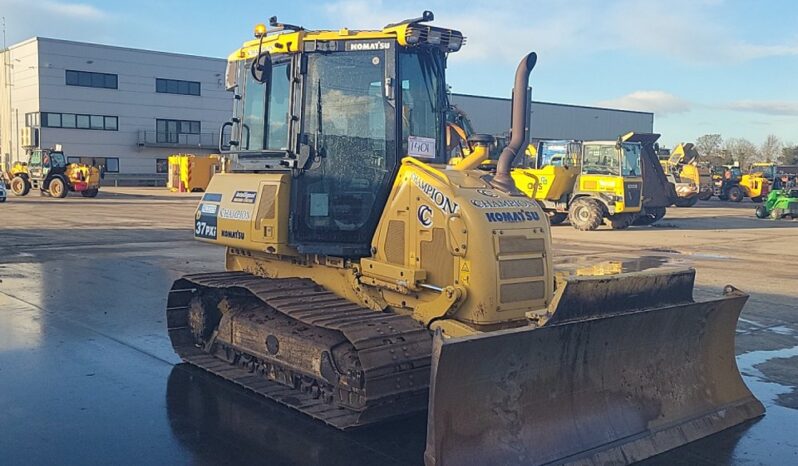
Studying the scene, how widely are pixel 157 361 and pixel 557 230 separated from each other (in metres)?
18.7

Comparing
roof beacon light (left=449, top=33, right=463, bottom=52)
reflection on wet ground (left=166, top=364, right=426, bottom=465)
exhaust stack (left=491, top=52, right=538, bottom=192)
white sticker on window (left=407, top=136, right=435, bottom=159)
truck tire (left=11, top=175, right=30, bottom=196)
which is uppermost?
roof beacon light (left=449, top=33, right=463, bottom=52)

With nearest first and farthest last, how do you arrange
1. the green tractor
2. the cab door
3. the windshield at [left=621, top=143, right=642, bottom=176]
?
the windshield at [left=621, top=143, right=642, bottom=176] < the green tractor < the cab door

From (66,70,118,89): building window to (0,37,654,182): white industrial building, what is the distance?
2 cm

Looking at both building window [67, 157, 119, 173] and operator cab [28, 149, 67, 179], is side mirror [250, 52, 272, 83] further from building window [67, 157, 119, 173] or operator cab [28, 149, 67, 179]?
building window [67, 157, 119, 173]

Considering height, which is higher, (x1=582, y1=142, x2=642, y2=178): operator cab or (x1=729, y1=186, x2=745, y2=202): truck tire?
(x1=582, y1=142, x2=642, y2=178): operator cab

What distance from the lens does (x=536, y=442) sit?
4.95 m

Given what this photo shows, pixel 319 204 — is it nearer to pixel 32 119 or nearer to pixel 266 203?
pixel 266 203

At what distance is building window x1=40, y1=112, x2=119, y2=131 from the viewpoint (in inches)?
2131

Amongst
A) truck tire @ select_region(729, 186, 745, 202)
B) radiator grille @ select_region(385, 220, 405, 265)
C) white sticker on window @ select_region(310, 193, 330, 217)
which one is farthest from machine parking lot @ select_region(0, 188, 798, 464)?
truck tire @ select_region(729, 186, 745, 202)

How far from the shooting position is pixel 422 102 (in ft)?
20.8

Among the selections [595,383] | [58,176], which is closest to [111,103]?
[58,176]

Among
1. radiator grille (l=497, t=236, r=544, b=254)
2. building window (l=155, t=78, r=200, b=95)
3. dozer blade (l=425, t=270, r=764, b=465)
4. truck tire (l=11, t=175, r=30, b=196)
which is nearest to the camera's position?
dozer blade (l=425, t=270, r=764, b=465)

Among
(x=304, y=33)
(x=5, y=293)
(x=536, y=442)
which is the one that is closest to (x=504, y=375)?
(x=536, y=442)

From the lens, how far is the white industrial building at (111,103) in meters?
54.6
